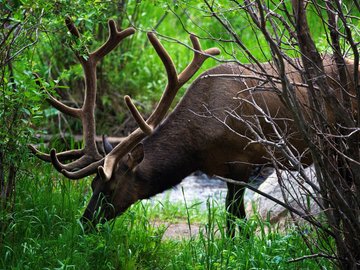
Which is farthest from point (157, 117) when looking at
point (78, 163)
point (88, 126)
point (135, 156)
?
point (78, 163)

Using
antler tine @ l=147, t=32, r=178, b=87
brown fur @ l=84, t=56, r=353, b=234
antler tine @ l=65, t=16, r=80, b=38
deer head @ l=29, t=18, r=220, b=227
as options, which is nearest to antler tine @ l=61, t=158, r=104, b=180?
deer head @ l=29, t=18, r=220, b=227

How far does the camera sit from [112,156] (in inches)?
268

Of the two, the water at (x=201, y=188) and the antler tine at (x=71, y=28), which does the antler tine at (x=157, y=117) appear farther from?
the water at (x=201, y=188)

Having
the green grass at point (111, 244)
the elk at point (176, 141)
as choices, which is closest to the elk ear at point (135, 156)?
the elk at point (176, 141)

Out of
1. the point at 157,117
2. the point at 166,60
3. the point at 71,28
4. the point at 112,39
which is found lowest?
the point at 157,117

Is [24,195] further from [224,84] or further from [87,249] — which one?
[224,84]

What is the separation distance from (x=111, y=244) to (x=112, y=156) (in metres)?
1.08

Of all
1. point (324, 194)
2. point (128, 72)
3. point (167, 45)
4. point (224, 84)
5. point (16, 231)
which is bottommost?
point (324, 194)

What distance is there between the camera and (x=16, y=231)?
6109 millimetres

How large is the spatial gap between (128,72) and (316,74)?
24.2 feet

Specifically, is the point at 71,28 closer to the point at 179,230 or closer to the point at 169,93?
the point at 169,93

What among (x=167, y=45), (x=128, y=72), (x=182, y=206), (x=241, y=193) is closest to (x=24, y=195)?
(x=241, y=193)

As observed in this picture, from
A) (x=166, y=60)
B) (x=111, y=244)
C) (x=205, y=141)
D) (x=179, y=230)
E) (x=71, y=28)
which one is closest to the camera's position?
(x=111, y=244)

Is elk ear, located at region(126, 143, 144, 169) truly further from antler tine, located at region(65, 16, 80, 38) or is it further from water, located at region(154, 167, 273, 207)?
water, located at region(154, 167, 273, 207)
